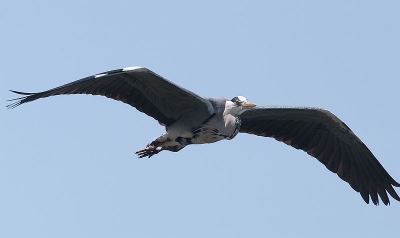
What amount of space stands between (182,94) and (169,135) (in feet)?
2.53

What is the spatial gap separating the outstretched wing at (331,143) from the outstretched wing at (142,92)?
1484mm

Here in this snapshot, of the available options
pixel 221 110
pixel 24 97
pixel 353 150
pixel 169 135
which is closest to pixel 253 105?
pixel 221 110

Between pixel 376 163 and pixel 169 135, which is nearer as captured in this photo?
pixel 169 135

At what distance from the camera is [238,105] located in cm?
1453

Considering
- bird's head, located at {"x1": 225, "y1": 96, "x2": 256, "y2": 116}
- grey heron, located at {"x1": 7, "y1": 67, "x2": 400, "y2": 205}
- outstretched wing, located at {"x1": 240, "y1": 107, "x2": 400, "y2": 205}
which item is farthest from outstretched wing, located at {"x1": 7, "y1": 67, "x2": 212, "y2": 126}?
outstretched wing, located at {"x1": 240, "y1": 107, "x2": 400, "y2": 205}

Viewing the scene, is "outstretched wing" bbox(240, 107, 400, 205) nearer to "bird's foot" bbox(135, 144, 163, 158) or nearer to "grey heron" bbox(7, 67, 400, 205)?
"grey heron" bbox(7, 67, 400, 205)

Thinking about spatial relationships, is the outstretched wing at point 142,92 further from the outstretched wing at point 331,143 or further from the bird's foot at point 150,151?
the outstretched wing at point 331,143

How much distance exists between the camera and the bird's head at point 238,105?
14.5 metres

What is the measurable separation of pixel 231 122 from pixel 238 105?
34 centimetres

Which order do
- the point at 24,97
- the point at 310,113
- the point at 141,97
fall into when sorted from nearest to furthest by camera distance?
the point at 24,97, the point at 141,97, the point at 310,113

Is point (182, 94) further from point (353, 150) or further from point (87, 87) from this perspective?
point (353, 150)

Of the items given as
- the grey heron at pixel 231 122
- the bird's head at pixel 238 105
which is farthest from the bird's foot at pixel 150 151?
the bird's head at pixel 238 105

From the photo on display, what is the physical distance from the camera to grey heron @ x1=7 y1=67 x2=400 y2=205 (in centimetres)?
1388

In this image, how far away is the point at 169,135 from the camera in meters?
14.5
